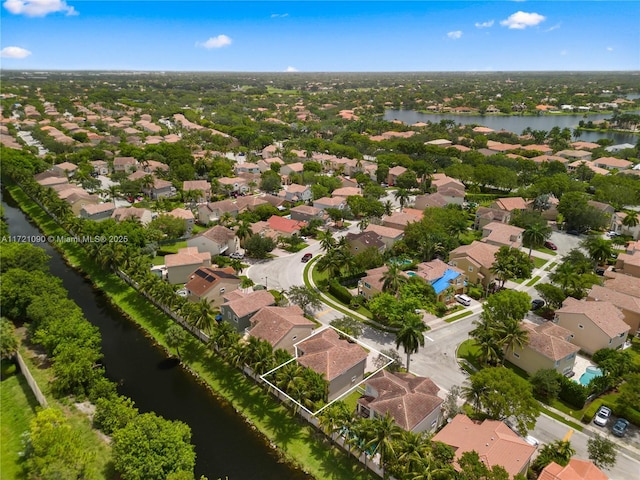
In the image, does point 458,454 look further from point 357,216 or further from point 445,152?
point 445,152

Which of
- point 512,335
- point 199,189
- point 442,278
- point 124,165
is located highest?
point 124,165

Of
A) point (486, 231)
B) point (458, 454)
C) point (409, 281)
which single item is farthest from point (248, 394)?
point (486, 231)

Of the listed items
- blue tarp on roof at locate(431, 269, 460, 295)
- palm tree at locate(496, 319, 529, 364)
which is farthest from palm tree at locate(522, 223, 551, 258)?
palm tree at locate(496, 319, 529, 364)

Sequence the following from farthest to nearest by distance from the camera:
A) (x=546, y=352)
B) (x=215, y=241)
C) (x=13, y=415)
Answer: (x=215, y=241), (x=546, y=352), (x=13, y=415)

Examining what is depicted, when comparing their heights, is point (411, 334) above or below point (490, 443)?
above

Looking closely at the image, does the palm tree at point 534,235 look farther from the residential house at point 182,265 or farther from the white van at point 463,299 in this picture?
the residential house at point 182,265

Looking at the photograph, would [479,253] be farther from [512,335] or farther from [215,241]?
[215,241]

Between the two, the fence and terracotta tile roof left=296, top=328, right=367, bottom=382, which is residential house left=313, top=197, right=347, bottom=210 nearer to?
terracotta tile roof left=296, top=328, right=367, bottom=382

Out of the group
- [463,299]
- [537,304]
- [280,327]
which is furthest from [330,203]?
[280,327]
